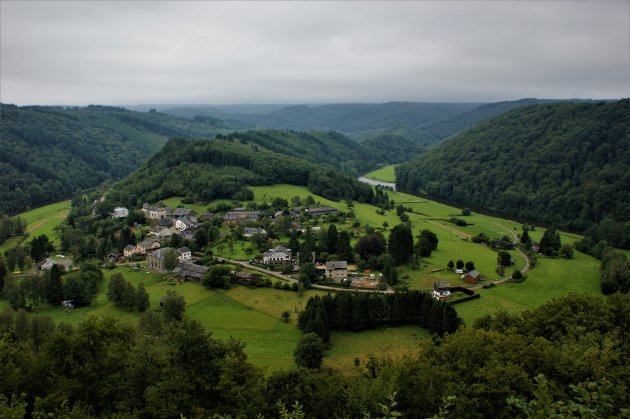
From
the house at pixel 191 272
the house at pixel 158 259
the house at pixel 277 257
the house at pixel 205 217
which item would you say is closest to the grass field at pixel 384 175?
the house at pixel 205 217

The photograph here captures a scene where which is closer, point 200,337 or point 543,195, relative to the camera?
point 200,337

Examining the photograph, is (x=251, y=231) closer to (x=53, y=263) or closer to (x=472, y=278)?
(x=53, y=263)

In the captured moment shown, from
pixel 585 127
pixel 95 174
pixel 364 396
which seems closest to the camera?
pixel 364 396

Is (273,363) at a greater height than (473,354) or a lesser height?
lesser

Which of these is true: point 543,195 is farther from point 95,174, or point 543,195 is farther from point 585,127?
point 95,174

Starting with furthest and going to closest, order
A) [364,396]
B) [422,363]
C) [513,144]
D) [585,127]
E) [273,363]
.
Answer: [513,144], [585,127], [273,363], [422,363], [364,396]

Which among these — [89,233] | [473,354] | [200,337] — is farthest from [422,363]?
[89,233]

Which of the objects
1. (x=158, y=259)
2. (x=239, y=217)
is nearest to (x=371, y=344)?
(x=158, y=259)

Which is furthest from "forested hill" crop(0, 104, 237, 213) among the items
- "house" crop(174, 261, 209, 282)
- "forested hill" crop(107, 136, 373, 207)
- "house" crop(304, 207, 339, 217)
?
"house" crop(304, 207, 339, 217)

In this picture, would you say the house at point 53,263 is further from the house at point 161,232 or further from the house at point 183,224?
the house at point 183,224
